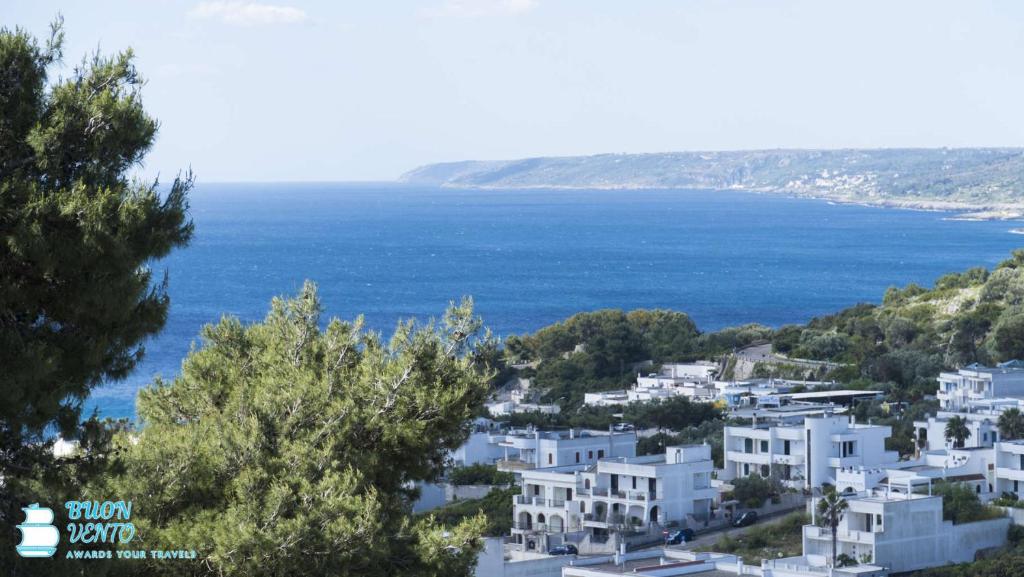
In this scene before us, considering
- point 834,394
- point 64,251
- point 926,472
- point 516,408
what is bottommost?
point 516,408

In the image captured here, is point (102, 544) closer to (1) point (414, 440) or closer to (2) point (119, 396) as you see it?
(1) point (414, 440)

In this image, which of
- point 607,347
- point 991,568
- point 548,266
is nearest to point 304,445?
point 991,568

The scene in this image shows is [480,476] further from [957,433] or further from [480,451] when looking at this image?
[957,433]

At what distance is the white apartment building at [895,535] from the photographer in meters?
25.9

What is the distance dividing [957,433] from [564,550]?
1081 centimetres

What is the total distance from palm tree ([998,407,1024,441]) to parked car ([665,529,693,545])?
8.49 meters

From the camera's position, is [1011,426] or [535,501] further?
[1011,426]

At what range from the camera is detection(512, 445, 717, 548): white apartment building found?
3022cm

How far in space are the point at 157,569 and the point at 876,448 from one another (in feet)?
82.8

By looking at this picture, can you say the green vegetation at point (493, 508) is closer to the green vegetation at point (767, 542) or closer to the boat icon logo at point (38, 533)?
the green vegetation at point (767, 542)

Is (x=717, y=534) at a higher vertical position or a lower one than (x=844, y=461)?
lower

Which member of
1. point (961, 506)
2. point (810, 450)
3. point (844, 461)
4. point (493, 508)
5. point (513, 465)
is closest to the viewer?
point (961, 506)

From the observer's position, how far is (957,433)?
34.5 m

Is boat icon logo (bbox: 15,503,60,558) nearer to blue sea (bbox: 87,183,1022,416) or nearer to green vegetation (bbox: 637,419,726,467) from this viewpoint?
green vegetation (bbox: 637,419,726,467)
